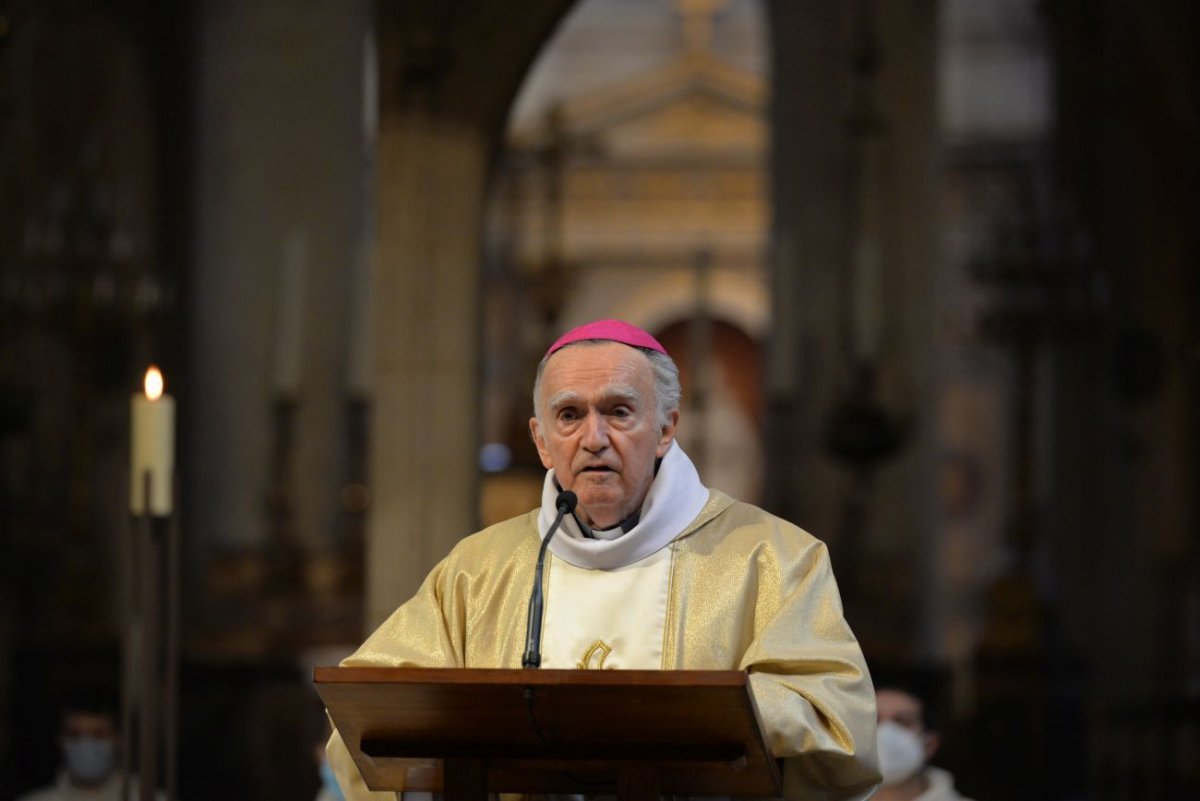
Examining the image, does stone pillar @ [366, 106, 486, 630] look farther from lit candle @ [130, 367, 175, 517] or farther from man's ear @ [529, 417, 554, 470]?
man's ear @ [529, 417, 554, 470]

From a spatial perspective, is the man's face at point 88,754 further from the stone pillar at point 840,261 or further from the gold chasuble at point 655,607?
the stone pillar at point 840,261

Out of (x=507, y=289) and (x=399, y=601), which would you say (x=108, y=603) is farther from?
(x=507, y=289)

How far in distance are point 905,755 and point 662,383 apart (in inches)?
97.3

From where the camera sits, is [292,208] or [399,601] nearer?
[399,601]

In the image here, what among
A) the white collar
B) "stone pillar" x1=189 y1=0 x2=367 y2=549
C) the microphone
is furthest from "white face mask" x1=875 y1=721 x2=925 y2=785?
"stone pillar" x1=189 y1=0 x2=367 y2=549

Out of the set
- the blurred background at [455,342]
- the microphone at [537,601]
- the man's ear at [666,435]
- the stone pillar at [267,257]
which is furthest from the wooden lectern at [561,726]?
the stone pillar at [267,257]

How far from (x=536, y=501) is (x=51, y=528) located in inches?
102

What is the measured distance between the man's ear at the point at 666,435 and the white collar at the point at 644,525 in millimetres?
17

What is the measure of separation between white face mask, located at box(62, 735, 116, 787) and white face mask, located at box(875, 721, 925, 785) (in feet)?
7.30

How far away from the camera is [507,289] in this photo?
685 inches

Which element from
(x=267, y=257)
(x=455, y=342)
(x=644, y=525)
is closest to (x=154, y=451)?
(x=644, y=525)

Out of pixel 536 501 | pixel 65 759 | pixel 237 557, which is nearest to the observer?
pixel 65 759

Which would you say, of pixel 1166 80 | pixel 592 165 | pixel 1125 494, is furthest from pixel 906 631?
pixel 592 165

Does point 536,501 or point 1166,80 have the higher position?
point 1166,80
